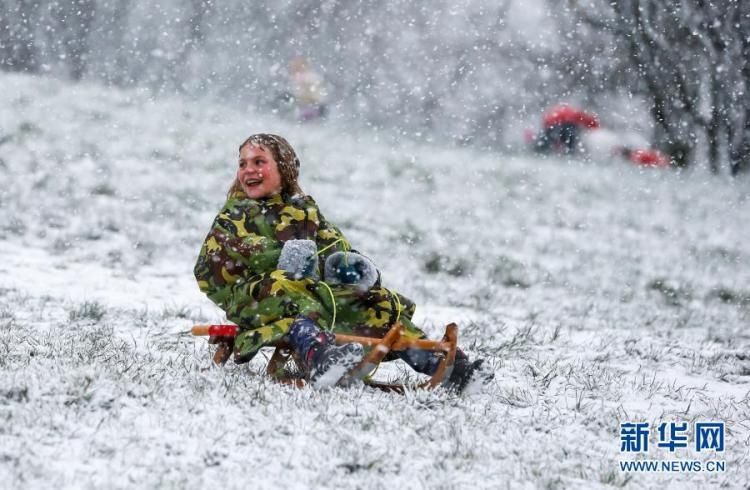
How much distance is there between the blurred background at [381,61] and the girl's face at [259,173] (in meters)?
14.3

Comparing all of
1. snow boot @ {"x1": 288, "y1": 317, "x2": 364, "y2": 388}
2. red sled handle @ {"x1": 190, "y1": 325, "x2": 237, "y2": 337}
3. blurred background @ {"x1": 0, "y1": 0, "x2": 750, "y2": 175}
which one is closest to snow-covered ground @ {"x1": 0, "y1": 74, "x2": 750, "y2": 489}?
snow boot @ {"x1": 288, "y1": 317, "x2": 364, "y2": 388}

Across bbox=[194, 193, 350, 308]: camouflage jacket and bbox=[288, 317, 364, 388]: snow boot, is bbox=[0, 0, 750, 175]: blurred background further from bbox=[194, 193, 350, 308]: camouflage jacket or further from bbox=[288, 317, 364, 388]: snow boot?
bbox=[288, 317, 364, 388]: snow boot

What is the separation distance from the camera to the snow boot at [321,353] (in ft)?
13.1

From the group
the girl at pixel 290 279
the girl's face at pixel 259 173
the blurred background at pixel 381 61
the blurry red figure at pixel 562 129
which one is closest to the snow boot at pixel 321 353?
the girl at pixel 290 279

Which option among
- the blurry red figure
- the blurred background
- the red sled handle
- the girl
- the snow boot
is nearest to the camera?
the snow boot

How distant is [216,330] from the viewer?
4.46m

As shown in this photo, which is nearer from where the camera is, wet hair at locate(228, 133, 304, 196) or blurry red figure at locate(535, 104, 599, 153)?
wet hair at locate(228, 133, 304, 196)

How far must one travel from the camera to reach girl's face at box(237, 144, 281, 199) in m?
4.95

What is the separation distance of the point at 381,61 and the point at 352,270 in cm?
2017

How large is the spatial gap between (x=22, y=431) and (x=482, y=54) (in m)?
21.1

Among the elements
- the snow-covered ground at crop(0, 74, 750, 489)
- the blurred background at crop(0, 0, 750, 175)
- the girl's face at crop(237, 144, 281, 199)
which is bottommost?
the snow-covered ground at crop(0, 74, 750, 489)

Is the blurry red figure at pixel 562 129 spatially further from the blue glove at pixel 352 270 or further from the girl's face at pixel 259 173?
the blue glove at pixel 352 270

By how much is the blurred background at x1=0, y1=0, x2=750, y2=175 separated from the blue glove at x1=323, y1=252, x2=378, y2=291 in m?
14.6

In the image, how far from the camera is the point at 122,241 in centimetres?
1116
